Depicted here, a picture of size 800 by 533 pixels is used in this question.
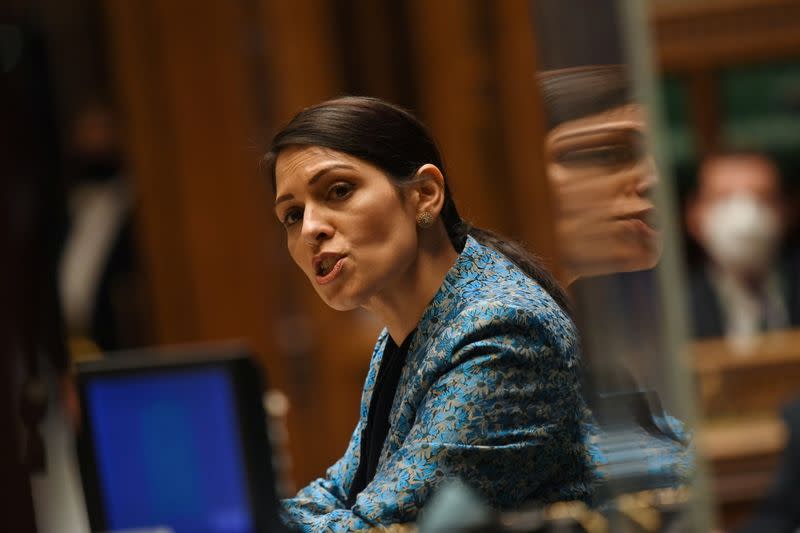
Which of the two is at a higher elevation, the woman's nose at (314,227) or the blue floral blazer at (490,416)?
the woman's nose at (314,227)

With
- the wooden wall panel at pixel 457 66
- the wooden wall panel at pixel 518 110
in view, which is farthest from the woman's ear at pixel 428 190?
the wooden wall panel at pixel 457 66

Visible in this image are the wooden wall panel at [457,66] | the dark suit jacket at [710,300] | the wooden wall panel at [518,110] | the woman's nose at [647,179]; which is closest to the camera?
the woman's nose at [647,179]

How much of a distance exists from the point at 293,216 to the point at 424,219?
0.08 m

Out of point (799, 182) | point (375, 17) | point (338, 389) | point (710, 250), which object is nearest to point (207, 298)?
point (338, 389)

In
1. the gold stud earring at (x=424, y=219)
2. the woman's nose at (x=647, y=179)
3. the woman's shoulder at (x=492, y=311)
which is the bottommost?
the woman's shoulder at (x=492, y=311)

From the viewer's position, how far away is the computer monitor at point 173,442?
35.4 inches

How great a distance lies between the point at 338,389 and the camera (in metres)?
2.95

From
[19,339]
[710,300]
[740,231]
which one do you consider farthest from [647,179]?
[740,231]

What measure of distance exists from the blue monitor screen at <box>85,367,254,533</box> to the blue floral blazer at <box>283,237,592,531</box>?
19 cm

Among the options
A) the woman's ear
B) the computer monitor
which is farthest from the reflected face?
the computer monitor

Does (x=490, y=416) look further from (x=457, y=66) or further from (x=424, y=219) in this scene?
(x=457, y=66)

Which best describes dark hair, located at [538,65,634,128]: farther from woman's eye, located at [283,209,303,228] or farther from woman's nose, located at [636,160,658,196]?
woman's eye, located at [283,209,303,228]

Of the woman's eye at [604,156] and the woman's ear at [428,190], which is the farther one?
the woman's ear at [428,190]

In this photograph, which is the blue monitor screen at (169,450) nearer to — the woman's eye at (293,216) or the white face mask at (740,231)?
the woman's eye at (293,216)
